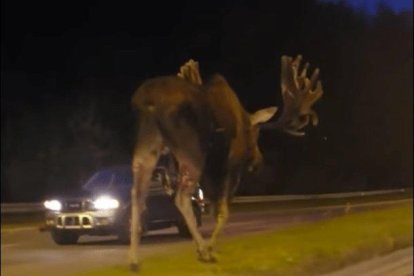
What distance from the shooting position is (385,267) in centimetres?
1288

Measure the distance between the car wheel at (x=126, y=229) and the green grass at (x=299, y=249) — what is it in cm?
21

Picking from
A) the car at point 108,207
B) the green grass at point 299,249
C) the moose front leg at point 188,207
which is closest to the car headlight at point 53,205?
the car at point 108,207

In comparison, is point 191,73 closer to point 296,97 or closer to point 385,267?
point 296,97

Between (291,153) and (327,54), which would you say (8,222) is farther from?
(327,54)

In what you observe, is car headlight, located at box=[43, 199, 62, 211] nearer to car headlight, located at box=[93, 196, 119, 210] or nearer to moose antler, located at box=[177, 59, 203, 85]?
car headlight, located at box=[93, 196, 119, 210]

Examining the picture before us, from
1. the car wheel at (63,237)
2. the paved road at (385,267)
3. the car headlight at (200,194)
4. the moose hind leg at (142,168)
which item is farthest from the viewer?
the paved road at (385,267)

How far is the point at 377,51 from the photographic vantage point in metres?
15.8

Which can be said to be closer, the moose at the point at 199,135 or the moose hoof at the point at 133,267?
the moose at the point at 199,135

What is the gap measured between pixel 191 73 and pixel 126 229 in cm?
133

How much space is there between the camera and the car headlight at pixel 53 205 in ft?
23.7

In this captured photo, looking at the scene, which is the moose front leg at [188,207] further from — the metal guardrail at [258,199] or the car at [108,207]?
the metal guardrail at [258,199]

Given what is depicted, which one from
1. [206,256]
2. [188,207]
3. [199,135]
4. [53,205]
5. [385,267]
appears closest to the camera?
[53,205]

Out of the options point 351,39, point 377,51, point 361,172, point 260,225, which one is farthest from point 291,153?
point 377,51

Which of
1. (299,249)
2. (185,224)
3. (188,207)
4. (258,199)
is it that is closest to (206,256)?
(185,224)
